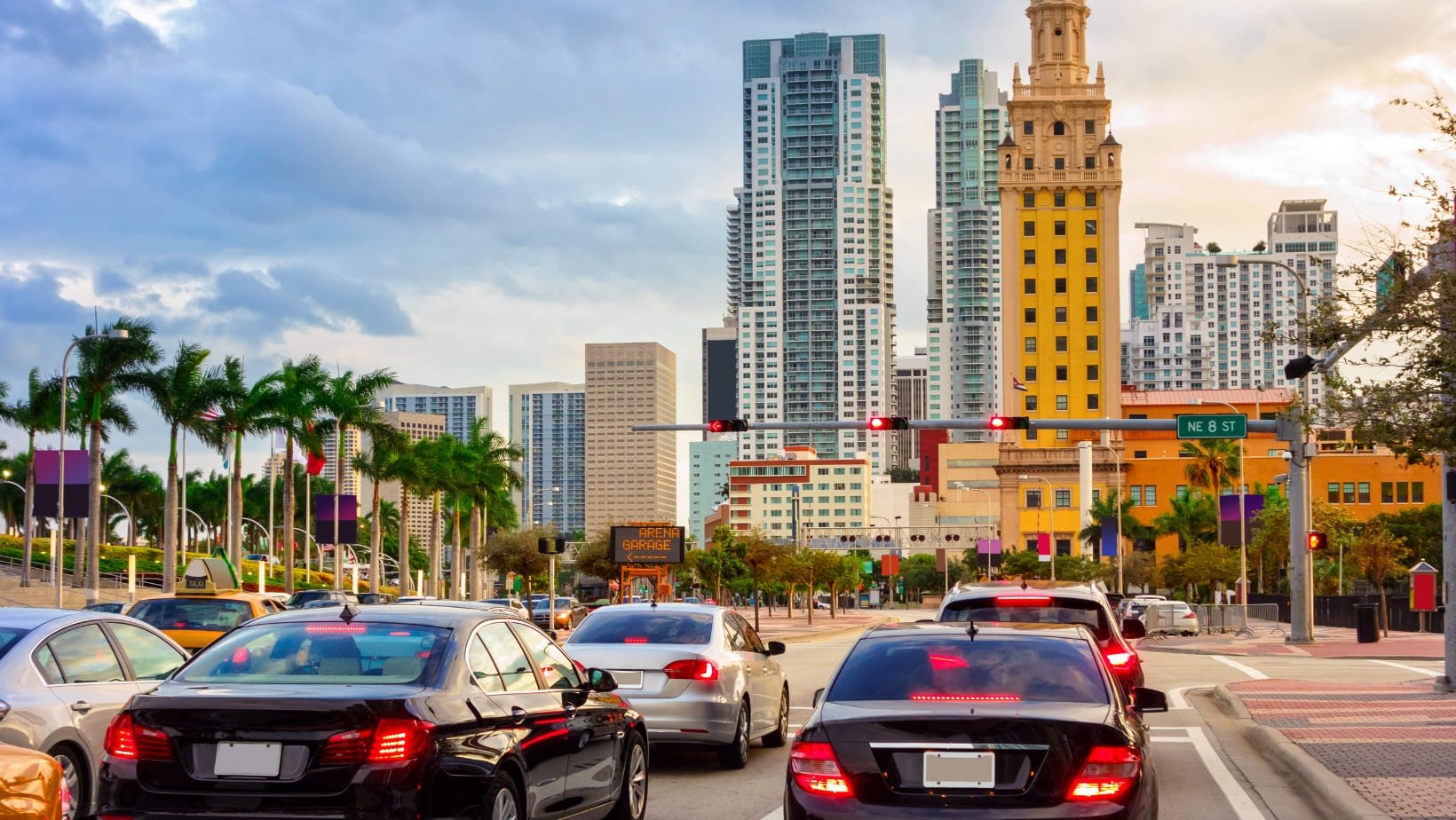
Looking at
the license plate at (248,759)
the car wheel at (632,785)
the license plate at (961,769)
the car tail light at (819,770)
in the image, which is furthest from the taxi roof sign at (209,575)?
the license plate at (961,769)

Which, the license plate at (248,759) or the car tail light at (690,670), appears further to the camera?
the car tail light at (690,670)

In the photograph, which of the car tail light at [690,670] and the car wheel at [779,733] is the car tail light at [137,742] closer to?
the car tail light at [690,670]

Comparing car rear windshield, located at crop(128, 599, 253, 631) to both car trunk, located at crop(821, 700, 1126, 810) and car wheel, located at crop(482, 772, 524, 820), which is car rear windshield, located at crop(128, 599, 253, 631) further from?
car trunk, located at crop(821, 700, 1126, 810)

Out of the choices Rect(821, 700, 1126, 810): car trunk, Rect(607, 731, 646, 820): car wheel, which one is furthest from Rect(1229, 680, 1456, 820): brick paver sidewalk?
Rect(607, 731, 646, 820): car wheel

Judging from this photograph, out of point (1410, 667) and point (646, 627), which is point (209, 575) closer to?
point (1410, 667)

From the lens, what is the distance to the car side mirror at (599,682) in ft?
33.8

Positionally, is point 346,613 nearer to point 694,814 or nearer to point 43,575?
point 694,814

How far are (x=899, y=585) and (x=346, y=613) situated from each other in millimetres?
168183

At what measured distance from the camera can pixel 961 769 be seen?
7641 mm

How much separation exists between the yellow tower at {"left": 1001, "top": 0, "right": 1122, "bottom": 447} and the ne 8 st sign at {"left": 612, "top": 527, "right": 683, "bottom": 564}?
240 feet

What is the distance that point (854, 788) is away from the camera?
25.4 feet

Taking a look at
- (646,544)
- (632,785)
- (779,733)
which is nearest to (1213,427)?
(779,733)

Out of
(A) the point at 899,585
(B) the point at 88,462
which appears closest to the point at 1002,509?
(A) the point at 899,585

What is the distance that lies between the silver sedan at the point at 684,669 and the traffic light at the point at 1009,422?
70.2ft
